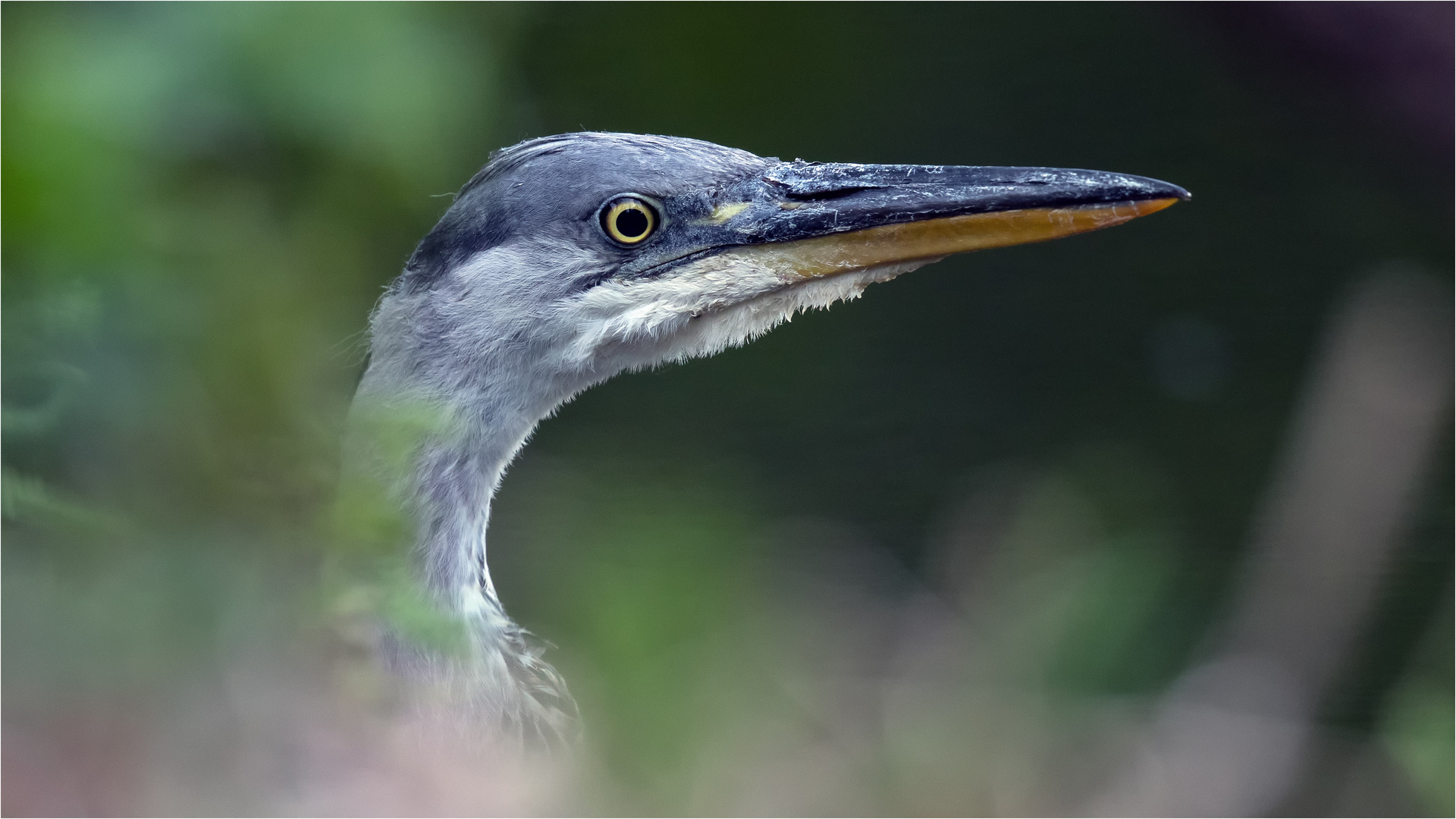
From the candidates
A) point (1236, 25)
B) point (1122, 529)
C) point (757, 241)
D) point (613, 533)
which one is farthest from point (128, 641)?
point (1236, 25)

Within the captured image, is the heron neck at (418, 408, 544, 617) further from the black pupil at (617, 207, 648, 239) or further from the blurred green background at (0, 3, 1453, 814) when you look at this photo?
the black pupil at (617, 207, 648, 239)

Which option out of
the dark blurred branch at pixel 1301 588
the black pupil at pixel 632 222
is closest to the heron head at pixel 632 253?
the black pupil at pixel 632 222

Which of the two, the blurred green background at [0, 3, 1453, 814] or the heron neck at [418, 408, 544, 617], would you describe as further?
the heron neck at [418, 408, 544, 617]

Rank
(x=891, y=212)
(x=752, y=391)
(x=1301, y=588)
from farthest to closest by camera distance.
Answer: (x=752, y=391), (x=1301, y=588), (x=891, y=212)

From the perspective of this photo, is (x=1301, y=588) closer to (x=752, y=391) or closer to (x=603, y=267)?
(x=752, y=391)

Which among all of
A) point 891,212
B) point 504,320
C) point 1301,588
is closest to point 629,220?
point 504,320

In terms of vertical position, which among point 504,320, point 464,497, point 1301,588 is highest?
point 504,320

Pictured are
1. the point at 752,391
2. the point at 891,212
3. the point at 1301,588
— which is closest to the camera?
the point at 891,212

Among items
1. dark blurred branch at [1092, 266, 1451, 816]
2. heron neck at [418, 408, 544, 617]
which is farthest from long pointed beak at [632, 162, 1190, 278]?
dark blurred branch at [1092, 266, 1451, 816]
